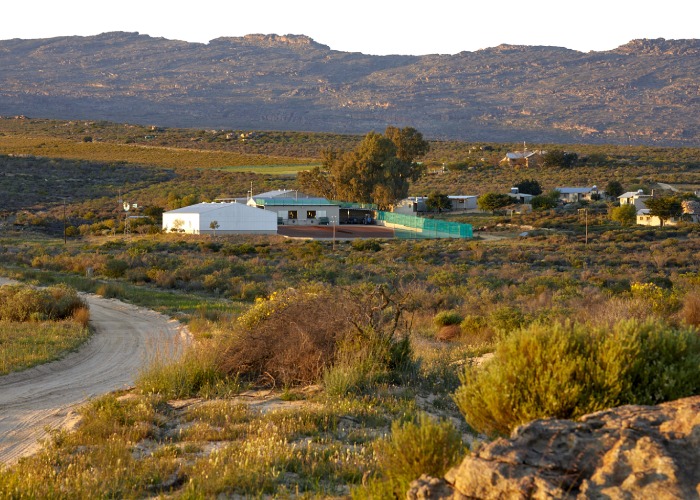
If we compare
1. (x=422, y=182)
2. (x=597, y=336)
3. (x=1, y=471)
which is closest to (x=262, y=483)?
(x=1, y=471)


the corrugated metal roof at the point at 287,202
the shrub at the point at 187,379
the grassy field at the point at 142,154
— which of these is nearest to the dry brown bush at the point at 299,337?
the shrub at the point at 187,379

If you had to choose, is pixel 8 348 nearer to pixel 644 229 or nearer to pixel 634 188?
pixel 644 229

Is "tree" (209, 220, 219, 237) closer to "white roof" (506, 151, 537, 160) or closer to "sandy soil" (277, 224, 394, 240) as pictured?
"sandy soil" (277, 224, 394, 240)

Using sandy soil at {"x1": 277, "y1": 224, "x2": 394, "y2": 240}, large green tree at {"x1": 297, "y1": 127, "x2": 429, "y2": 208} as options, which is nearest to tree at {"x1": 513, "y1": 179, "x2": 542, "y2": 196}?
large green tree at {"x1": 297, "y1": 127, "x2": 429, "y2": 208}

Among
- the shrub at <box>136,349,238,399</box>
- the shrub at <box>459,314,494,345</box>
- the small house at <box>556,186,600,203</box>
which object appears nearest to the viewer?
the shrub at <box>136,349,238,399</box>

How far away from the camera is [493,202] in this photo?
79688mm

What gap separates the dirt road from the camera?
10.2m

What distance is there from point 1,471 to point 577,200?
8186cm

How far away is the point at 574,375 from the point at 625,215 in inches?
2542

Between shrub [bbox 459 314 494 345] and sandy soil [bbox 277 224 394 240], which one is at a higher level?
shrub [bbox 459 314 494 345]

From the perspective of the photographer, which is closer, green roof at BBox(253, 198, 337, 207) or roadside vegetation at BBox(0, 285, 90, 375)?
roadside vegetation at BBox(0, 285, 90, 375)

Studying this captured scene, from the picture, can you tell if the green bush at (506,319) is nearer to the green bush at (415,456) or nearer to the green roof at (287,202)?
the green bush at (415,456)

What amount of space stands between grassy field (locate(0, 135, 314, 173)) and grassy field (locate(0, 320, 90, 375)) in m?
91.6

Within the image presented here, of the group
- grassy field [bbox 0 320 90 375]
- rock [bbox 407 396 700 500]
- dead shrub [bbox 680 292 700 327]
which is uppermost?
rock [bbox 407 396 700 500]
